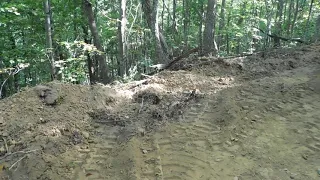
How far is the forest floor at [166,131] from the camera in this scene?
3584 millimetres

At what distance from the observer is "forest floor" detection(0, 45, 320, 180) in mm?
3584

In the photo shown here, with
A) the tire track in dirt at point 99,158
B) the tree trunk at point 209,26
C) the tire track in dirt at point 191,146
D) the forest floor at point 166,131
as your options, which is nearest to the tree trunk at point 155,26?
the tree trunk at point 209,26

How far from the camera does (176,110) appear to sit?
5.02 m

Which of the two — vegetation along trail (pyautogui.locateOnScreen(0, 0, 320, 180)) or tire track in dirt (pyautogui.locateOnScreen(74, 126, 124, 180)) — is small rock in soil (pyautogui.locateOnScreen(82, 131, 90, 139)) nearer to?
vegetation along trail (pyautogui.locateOnScreen(0, 0, 320, 180))

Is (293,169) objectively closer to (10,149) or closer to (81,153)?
(81,153)

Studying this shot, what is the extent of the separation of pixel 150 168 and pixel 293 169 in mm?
1805

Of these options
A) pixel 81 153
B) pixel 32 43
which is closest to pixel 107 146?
pixel 81 153

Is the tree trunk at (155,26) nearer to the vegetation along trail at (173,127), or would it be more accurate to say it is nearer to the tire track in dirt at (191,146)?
the vegetation along trail at (173,127)

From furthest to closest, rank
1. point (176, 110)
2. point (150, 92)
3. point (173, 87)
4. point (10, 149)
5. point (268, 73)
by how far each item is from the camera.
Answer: point (268, 73) < point (173, 87) < point (150, 92) < point (176, 110) < point (10, 149)

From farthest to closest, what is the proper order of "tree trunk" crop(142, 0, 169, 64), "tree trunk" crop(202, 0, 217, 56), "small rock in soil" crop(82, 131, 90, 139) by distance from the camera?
"tree trunk" crop(202, 0, 217, 56) → "tree trunk" crop(142, 0, 169, 64) → "small rock in soil" crop(82, 131, 90, 139)

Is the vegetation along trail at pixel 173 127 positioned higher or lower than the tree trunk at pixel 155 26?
lower

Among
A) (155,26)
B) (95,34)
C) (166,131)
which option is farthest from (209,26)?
(166,131)

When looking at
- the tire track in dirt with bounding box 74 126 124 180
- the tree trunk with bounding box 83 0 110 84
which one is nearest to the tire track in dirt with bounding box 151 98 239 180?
the tire track in dirt with bounding box 74 126 124 180

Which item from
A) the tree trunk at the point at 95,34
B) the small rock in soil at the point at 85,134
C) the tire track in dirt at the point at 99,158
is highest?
the tree trunk at the point at 95,34
